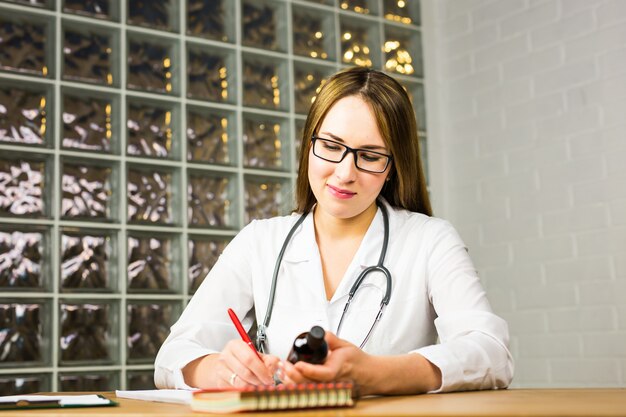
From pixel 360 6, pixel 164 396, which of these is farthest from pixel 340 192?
pixel 360 6

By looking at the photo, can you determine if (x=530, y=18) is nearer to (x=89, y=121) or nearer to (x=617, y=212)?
(x=617, y=212)

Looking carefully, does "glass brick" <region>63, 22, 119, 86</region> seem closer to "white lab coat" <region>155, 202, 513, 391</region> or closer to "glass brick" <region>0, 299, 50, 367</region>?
"glass brick" <region>0, 299, 50, 367</region>

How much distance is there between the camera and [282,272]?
188cm

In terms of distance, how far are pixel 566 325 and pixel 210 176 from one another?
151 centimetres

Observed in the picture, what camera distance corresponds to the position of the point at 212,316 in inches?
71.0

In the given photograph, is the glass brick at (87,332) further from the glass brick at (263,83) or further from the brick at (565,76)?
the brick at (565,76)

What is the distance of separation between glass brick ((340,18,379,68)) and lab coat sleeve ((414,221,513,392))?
6.11 ft

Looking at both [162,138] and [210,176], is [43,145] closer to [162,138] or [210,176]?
[162,138]

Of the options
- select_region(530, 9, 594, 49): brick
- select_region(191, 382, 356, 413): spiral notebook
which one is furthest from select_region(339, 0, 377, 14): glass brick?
select_region(191, 382, 356, 413): spiral notebook

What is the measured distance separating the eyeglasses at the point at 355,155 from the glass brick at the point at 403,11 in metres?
2.06

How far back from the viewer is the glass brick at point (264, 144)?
325 cm

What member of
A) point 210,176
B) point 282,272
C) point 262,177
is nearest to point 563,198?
point 262,177

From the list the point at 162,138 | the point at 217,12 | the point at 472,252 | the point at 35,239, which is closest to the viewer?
the point at 35,239

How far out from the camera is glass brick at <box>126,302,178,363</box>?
2906 millimetres
